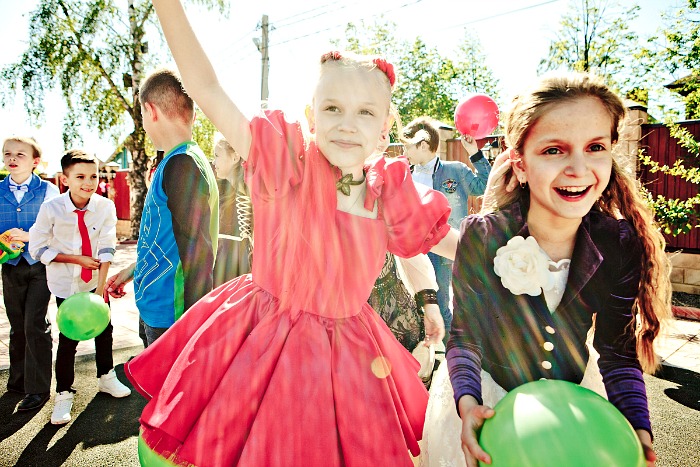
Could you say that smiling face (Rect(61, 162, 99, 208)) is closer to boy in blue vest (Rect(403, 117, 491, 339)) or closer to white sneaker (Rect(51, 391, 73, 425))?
white sneaker (Rect(51, 391, 73, 425))

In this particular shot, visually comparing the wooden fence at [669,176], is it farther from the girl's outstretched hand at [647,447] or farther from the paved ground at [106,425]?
the girl's outstretched hand at [647,447]

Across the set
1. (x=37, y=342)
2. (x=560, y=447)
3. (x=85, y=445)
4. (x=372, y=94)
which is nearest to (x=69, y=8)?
(x=37, y=342)

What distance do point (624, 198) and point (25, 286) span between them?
13.5 feet

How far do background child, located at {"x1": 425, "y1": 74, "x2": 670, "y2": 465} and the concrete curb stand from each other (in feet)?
20.5

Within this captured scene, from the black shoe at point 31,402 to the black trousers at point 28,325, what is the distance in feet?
0.14

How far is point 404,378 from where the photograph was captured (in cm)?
163

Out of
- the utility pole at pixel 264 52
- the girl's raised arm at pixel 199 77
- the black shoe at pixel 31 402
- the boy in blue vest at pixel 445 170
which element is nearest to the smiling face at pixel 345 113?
the girl's raised arm at pixel 199 77

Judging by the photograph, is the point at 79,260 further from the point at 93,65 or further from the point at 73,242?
the point at 93,65

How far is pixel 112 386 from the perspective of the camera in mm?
3967

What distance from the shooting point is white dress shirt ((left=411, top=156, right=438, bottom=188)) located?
17.4ft

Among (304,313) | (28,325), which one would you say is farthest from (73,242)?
(304,313)

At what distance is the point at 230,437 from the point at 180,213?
4.03 feet

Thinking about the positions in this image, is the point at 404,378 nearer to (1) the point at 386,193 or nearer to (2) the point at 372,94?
(1) the point at 386,193

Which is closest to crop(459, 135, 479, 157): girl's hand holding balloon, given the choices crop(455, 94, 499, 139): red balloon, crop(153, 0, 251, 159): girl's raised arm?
crop(455, 94, 499, 139): red balloon
